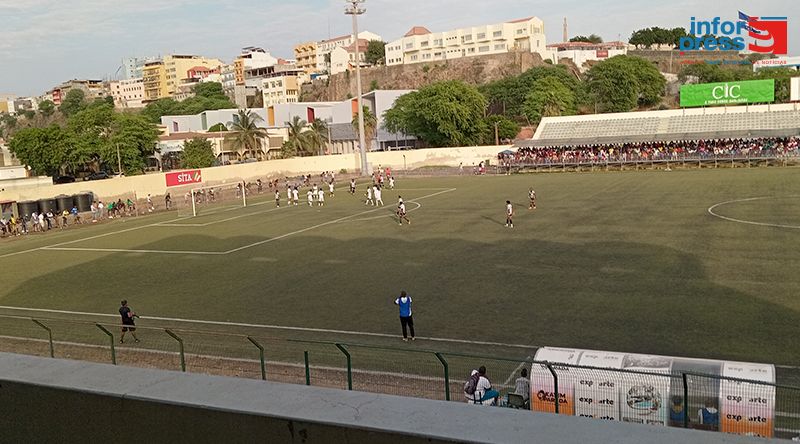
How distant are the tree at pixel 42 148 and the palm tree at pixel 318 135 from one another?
3565 cm

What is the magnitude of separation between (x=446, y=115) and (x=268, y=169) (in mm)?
29186

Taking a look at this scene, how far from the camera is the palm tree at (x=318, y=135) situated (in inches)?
4195

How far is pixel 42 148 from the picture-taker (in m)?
84.4

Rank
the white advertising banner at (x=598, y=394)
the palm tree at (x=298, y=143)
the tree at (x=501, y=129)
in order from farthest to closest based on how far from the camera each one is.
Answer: the palm tree at (x=298, y=143) < the tree at (x=501, y=129) < the white advertising banner at (x=598, y=394)

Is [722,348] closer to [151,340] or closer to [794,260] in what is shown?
[794,260]

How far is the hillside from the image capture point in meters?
153

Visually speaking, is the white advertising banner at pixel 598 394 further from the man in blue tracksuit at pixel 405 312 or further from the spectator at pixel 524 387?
the man in blue tracksuit at pixel 405 312

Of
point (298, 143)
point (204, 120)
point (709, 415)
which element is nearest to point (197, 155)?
point (298, 143)

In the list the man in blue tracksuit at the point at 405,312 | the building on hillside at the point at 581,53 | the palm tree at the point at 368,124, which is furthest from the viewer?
the building on hillside at the point at 581,53

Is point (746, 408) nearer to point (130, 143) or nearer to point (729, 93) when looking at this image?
point (729, 93)

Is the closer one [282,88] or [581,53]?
[581,53]

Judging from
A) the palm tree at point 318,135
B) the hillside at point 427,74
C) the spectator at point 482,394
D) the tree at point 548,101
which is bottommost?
the spectator at point 482,394

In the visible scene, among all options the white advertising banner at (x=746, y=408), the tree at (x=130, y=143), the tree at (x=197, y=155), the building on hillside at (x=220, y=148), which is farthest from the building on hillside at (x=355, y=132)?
the white advertising banner at (x=746, y=408)

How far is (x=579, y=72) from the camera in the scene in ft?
522
